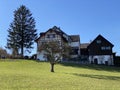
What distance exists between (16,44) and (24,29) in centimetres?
A: 503

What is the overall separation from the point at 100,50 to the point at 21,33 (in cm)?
2348

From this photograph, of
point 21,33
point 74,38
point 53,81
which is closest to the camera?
point 53,81

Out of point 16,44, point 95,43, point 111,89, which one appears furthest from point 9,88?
point 95,43

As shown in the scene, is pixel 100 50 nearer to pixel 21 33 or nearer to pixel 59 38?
pixel 59 38

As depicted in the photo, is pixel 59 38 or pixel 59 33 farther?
pixel 59 33

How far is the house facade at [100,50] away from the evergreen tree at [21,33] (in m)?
17.3

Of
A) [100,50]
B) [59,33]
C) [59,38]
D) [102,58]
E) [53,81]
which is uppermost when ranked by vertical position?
[59,33]

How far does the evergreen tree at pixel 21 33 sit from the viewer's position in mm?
80812

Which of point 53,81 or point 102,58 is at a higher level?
point 102,58

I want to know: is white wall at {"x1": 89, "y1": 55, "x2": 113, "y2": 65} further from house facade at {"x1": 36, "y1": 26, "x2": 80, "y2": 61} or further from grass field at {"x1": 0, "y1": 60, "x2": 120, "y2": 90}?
grass field at {"x1": 0, "y1": 60, "x2": 120, "y2": 90}

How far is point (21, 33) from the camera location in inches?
3206

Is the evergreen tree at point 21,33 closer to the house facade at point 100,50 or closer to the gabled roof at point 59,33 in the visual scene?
the gabled roof at point 59,33

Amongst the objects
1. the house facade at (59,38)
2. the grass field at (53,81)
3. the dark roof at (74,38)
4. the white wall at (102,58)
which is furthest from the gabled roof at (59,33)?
the grass field at (53,81)

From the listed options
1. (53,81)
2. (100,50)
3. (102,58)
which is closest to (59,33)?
(100,50)
